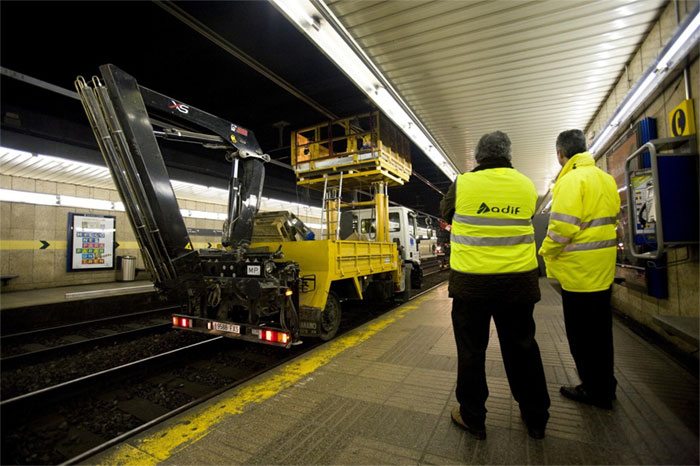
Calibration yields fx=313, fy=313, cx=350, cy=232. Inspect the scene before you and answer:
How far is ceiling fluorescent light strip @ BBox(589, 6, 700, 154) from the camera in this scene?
Answer: 10.1 ft

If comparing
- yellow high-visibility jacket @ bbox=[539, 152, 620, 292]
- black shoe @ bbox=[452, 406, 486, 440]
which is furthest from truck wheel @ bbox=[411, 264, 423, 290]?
black shoe @ bbox=[452, 406, 486, 440]

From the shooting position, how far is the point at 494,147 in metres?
2.37

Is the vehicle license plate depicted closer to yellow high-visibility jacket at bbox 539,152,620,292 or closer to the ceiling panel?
yellow high-visibility jacket at bbox 539,152,620,292

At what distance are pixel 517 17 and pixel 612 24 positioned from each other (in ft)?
4.19

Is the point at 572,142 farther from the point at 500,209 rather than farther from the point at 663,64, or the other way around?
the point at 663,64

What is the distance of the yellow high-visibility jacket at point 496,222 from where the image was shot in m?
2.18

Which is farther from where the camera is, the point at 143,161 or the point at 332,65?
the point at 332,65

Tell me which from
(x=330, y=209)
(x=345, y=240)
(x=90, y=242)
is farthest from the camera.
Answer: (x=90, y=242)

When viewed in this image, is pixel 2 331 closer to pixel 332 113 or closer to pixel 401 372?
pixel 401 372

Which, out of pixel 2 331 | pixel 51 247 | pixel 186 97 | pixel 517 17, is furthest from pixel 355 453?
pixel 51 247

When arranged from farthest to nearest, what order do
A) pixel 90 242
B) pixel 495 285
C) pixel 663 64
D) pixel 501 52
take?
pixel 90 242
pixel 501 52
pixel 663 64
pixel 495 285

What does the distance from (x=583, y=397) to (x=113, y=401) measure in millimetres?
4696

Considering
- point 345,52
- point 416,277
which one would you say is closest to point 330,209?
point 345,52

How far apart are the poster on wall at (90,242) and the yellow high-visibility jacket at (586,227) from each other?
1369 centimetres
